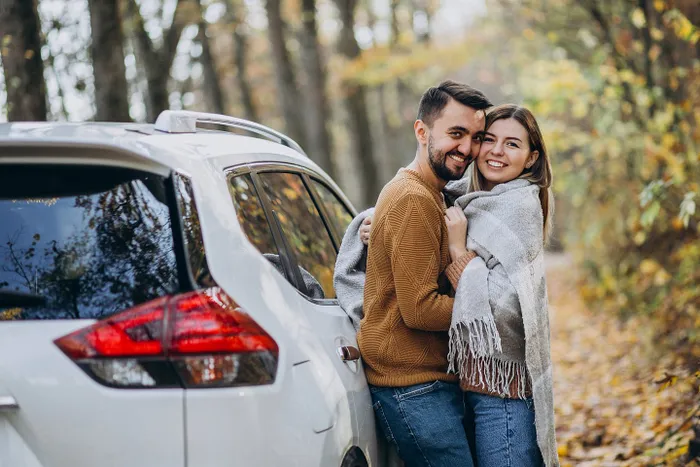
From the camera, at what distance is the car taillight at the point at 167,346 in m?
2.25

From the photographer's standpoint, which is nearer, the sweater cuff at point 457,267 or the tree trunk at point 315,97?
the sweater cuff at point 457,267

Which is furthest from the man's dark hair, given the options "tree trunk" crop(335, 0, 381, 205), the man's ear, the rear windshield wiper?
"tree trunk" crop(335, 0, 381, 205)

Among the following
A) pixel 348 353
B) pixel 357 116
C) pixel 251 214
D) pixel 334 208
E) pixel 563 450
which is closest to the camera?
pixel 251 214

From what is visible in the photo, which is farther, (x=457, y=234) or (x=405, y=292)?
(x=457, y=234)

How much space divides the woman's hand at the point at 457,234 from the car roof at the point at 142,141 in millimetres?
838

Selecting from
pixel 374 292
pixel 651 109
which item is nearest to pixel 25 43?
pixel 374 292

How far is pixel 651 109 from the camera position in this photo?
Answer: 9.75 meters

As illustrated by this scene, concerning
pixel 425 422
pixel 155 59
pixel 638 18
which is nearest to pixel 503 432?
pixel 425 422

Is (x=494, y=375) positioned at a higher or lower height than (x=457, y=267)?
lower

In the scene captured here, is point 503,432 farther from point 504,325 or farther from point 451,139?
point 451,139

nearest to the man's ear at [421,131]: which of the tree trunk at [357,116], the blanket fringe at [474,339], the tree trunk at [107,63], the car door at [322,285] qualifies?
the car door at [322,285]

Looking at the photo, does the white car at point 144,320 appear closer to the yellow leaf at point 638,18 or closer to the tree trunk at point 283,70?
the yellow leaf at point 638,18

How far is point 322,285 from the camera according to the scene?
3539 mm

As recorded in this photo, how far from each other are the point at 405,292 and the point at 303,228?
2.47 feet
